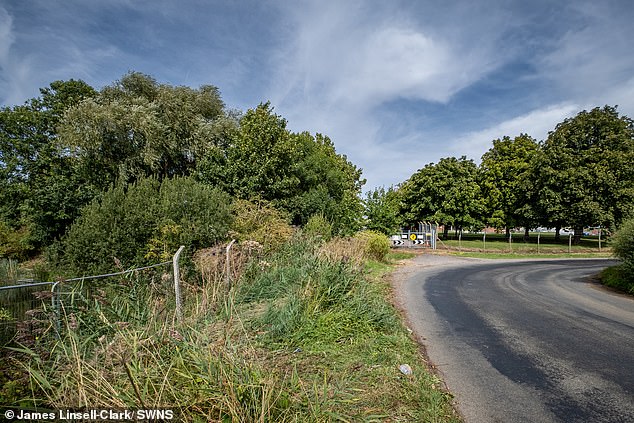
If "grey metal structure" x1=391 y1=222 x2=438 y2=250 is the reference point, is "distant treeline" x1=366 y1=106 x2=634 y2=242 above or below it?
above

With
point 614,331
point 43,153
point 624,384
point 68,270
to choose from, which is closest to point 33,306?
point 624,384

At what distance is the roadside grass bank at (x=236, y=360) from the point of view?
87.9 inches

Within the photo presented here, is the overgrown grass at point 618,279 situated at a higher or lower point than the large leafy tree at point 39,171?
lower

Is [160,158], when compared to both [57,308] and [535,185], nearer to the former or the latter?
[57,308]

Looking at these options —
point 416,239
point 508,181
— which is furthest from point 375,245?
point 508,181

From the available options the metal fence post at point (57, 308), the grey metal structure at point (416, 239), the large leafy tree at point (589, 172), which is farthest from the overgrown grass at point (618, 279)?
the large leafy tree at point (589, 172)

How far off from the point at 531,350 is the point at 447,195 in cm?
3100

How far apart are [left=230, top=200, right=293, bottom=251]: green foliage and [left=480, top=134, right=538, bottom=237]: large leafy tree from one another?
30.0 m

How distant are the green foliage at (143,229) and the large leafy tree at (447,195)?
1140 inches

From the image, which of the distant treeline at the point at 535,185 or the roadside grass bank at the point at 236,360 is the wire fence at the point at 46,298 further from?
the distant treeline at the point at 535,185

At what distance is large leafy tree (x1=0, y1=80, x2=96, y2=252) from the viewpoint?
18281 millimetres

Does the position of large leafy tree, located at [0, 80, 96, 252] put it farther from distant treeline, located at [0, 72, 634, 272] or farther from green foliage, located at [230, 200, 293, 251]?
green foliage, located at [230, 200, 293, 251]

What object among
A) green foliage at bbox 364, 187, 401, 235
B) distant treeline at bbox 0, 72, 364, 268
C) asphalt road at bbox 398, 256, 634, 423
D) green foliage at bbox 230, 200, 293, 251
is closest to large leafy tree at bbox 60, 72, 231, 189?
distant treeline at bbox 0, 72, 364, 268

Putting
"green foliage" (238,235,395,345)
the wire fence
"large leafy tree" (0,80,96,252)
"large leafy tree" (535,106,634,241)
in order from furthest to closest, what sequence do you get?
"large leafy tree" (535,106,634,241), "large leafy tree" (0,80,96,252), "green foliage" (238,235,395,345), the wire fence
